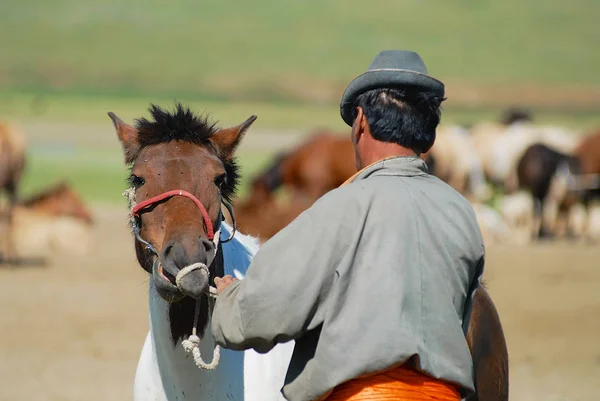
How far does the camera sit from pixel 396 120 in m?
3.18

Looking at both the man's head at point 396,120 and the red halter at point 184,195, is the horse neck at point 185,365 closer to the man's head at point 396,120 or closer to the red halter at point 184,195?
the red halter at point 184,195

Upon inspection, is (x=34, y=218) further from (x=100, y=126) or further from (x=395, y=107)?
(x=100, y=126)

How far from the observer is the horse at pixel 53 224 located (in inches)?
663

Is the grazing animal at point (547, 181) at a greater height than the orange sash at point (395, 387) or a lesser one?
lesser

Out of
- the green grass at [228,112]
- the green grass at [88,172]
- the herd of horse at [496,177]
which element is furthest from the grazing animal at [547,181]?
the green grass at [228,112]

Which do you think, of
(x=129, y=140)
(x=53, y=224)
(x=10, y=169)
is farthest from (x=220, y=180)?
(x=53, y=224)

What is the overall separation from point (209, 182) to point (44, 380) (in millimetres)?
5491

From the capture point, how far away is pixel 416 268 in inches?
121

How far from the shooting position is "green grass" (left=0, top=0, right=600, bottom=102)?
6969 centimetres

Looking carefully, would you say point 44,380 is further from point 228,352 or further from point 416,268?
point 416,268

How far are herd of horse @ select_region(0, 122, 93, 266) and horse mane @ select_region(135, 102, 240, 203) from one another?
1256cm

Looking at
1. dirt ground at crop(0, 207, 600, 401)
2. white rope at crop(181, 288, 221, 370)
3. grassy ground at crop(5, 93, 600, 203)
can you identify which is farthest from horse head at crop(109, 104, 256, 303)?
grassy ground at crop(5, 93, 600, 203)

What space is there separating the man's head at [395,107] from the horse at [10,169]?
13.6 metres

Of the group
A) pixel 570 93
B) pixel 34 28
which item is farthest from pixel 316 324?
pixel 34 28
